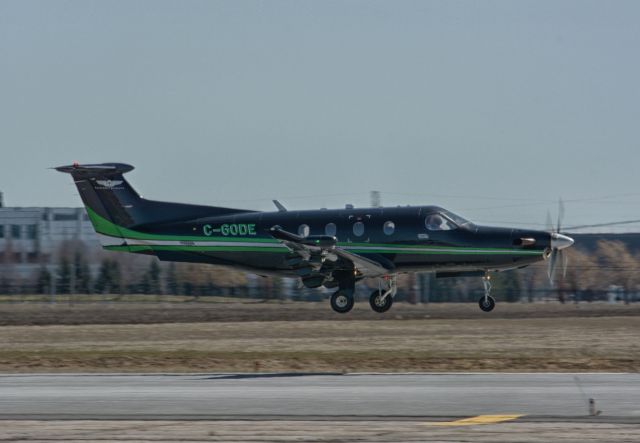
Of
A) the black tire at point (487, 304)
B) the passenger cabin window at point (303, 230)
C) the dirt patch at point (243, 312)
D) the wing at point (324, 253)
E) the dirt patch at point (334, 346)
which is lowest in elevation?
the dirt patch at point (334, 346)

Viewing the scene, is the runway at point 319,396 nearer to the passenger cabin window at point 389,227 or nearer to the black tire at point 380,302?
the passenger cabin window at point 389,227

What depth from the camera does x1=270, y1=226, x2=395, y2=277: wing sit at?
30281 mm

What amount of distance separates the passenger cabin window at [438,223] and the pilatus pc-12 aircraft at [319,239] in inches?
1.1

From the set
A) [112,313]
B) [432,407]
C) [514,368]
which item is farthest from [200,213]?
[112,313]

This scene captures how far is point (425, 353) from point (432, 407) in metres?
11.9

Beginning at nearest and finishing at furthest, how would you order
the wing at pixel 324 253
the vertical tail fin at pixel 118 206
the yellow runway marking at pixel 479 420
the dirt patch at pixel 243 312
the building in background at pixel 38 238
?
1. the yellow runway marking at pixel 479 420
2. the wing at pixel 324 253
3. the vertical tail fin at pixel 118 206
4. the dirt patch at pixel 243 312
5. the building in background at pixel 38 238

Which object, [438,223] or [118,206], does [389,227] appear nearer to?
[438,223]

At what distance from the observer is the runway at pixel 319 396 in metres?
19.8

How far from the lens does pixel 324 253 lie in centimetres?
3122

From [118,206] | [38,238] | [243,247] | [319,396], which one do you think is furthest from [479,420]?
[38,238]

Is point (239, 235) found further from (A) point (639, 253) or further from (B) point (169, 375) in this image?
(A) point (639, 253)

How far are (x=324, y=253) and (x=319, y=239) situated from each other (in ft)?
3.48

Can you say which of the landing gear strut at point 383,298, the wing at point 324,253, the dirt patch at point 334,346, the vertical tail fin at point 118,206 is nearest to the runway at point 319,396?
the dirt patch at point 334,346

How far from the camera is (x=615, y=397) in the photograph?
2141 cm
